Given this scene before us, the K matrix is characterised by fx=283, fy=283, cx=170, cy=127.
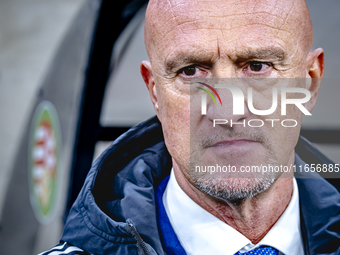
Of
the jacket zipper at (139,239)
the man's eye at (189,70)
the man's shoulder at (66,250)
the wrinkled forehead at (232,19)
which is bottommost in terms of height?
the man's shoulder at (66,250)

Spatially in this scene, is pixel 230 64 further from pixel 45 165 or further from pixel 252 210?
pixel 45 165

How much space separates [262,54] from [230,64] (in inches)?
2.9

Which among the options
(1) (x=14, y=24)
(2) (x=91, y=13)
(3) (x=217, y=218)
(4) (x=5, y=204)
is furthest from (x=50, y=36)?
(3) (x=217, y=218)

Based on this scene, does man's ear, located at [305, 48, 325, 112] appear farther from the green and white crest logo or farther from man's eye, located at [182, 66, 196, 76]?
the green and white crest logo

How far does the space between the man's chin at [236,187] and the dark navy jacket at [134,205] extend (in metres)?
0.19

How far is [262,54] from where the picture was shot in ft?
2.08

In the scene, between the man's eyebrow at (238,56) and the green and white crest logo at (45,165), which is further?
the green and white crest logo at (45,165)

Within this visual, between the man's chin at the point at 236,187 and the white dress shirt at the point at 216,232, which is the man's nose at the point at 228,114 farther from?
the white dress shirt at the point at 216,232

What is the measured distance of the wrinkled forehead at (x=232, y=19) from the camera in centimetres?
63

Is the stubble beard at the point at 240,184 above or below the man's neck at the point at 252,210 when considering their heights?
above

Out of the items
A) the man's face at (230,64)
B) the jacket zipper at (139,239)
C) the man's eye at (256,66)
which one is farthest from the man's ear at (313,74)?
the jacket zipper at (139,239)

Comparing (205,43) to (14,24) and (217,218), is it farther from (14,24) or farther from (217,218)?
(14,24)

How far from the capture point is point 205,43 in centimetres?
64

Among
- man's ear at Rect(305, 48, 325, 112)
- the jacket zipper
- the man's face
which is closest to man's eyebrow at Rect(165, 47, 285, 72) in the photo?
the man's face
